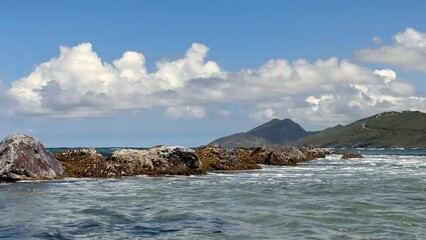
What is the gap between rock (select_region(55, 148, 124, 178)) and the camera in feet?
145

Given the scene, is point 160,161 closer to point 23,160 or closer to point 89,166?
point 89,166

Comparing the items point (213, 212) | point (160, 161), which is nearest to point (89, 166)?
point (160, 161)

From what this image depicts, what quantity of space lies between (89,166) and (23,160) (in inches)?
308

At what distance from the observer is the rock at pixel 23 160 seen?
37.8m

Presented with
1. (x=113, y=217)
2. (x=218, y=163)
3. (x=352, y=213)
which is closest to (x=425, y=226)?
(x=352, y=213)

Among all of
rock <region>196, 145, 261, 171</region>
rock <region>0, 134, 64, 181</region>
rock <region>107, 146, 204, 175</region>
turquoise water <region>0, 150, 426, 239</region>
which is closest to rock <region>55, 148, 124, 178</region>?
rock <region>107, 146, 204, 175</region>

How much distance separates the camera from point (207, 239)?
1608cm

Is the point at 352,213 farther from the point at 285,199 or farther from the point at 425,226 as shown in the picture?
the point at 285,199

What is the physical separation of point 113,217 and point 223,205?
6.06m

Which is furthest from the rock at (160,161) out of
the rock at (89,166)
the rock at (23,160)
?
the rock at (23,160)

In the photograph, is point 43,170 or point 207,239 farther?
point 43,170

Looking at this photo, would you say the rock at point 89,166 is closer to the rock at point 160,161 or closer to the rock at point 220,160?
the rock at point 160,161

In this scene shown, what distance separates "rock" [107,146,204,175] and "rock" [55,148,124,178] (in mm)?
928

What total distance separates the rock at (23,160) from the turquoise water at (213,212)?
11.3ft
